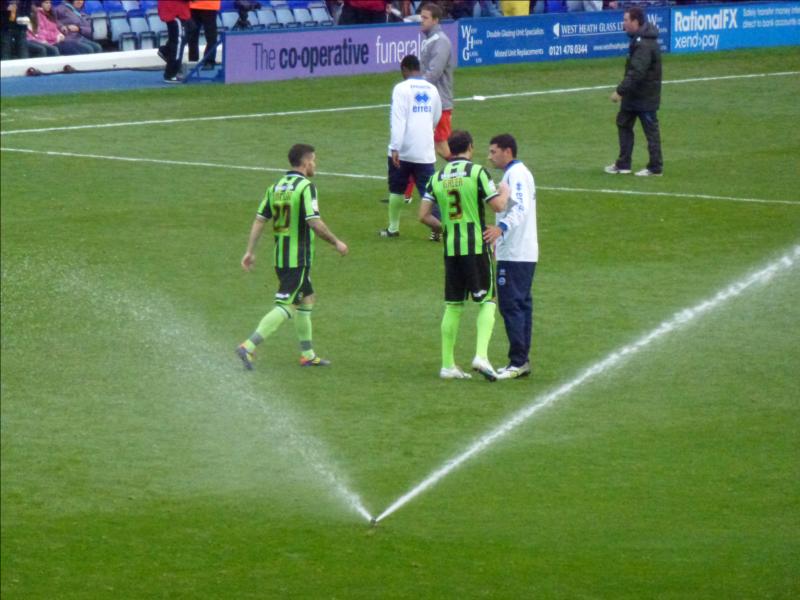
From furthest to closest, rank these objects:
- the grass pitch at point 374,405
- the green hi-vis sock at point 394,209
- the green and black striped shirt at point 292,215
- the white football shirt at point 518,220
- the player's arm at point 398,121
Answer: the green hi-vis sock at point 394,209
the player's arm at point 398,121
the green and black striped shirt at point 292,215
the white football shirt at point 518,220
the grass pitch at point 374,405

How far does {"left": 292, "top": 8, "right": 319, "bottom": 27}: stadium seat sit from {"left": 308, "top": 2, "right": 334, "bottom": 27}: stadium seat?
129 mm

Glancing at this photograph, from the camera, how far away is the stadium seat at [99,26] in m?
33.7

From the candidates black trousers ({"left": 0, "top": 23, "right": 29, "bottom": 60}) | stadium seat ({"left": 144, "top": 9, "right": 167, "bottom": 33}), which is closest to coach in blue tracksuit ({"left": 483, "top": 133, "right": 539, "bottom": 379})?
black trousers ({"left": 0, "top": 23, "right": 29, "bottom": 60})

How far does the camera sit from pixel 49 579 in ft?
28.7

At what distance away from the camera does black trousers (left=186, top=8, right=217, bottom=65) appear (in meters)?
30.5

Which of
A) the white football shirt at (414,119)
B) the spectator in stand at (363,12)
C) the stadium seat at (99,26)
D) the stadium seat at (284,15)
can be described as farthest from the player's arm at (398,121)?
the stadium seat at (284,15)

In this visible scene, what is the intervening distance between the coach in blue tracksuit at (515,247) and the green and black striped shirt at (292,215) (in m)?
1.44

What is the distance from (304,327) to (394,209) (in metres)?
5.32

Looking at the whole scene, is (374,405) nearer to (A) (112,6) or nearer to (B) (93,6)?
(B) (93,6)

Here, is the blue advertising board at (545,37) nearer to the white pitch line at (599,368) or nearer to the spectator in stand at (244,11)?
the spectator in stand at (244,11)

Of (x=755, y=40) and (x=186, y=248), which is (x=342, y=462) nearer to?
(x=186, y=248)

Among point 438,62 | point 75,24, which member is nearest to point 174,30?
point 75,24

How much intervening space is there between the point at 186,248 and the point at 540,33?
19.1m

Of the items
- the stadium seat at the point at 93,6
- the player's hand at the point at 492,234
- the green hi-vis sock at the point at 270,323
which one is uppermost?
the stadium seat at the point at 93,6
